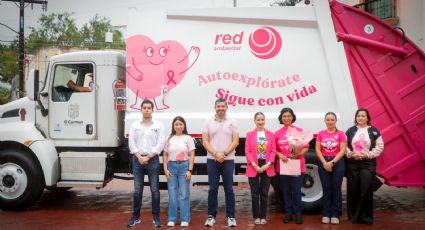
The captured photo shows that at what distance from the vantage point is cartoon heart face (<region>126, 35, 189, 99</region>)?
742 cm

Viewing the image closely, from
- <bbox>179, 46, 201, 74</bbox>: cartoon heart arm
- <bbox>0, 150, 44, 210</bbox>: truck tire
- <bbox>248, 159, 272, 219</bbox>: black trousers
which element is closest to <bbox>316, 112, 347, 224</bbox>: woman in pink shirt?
<bbox>248, 159, 272, 219</bbox>: black trousers

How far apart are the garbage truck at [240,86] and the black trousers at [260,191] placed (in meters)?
0.82

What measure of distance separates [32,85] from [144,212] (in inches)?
110

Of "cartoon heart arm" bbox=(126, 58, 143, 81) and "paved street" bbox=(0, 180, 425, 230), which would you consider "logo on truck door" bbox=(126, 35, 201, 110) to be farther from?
"paved street" bbox=(0, 180, 425, 230)

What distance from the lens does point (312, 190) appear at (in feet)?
24.3

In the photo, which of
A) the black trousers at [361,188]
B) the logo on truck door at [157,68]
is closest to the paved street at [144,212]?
the black trousers at [361,188]

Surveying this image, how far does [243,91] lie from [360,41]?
76.5 inches

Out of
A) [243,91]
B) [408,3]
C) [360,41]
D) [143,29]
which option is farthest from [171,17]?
[408,3]

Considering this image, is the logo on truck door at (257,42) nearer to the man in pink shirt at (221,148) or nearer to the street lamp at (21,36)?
the man in pink shirt at (221,148)

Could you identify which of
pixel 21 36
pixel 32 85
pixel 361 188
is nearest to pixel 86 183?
pixel 32 85

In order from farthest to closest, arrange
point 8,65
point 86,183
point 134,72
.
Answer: point 8,65
point 86,183
point 134,72

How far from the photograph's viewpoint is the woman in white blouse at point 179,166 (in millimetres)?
6449

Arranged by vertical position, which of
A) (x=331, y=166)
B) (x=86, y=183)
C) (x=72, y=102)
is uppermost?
(x=72, y=102)

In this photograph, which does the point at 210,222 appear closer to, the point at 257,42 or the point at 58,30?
the point at 257,42
